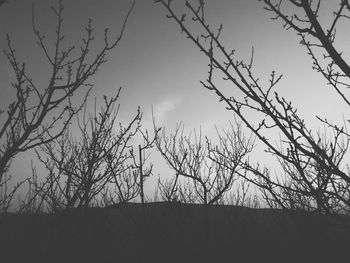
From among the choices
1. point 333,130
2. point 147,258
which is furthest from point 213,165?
point 333,130

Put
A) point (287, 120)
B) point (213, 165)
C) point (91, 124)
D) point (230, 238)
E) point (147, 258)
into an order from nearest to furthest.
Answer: point (287, 120)
point (91, 124)
point (147, 258)
point (213, 165)
point (230, 238)

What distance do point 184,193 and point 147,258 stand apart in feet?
21.9

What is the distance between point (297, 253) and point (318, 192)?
16.6m

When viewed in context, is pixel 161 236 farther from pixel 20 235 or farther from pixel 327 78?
pixel 327 78

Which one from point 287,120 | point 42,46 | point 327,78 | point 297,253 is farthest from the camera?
point 297,253

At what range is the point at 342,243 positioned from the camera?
17297 millimetres

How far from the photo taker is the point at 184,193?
1628 centimetres

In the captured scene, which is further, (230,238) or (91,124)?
(230,238)

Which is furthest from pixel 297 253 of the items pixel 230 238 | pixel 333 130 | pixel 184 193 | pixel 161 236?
pixel 333 130

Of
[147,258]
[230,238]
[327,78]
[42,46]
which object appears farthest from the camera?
[230,238]

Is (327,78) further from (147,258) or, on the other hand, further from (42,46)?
(147,258)

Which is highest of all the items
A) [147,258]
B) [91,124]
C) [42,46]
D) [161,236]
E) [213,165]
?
[213,165]

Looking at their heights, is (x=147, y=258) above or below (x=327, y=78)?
below

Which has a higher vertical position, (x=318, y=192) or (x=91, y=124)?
(x=91, y=124)
